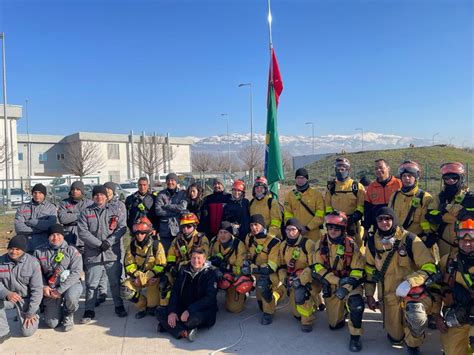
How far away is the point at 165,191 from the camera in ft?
21.5

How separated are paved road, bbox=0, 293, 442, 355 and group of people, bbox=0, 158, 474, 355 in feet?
0.49

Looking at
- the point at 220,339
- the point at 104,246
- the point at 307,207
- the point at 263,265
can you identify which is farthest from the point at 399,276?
the point at 104,246

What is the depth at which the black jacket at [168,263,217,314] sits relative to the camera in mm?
5098

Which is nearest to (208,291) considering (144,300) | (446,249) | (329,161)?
(144,300)

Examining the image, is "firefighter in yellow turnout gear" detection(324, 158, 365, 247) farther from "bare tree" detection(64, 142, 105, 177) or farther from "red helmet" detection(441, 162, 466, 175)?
"bare tree" detection(64, 142, 105, 177)

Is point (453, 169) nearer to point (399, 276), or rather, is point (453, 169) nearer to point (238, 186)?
point (399, 276)

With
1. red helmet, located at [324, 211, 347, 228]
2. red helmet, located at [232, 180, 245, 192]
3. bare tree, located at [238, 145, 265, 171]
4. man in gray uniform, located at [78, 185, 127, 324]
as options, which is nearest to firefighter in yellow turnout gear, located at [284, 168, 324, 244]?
red helmet, located at [232, 180, 245, 192]

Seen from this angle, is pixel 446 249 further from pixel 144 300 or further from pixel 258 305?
pixel 144 300

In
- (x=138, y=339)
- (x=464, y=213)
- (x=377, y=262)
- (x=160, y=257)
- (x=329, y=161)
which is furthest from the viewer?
(x=329, y=161)

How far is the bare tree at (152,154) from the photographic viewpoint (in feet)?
153

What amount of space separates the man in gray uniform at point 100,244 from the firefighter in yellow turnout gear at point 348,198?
3188 mm

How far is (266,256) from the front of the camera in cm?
559

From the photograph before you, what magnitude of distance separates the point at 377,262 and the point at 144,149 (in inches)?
1867

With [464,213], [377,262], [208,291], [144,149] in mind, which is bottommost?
[208,291]
